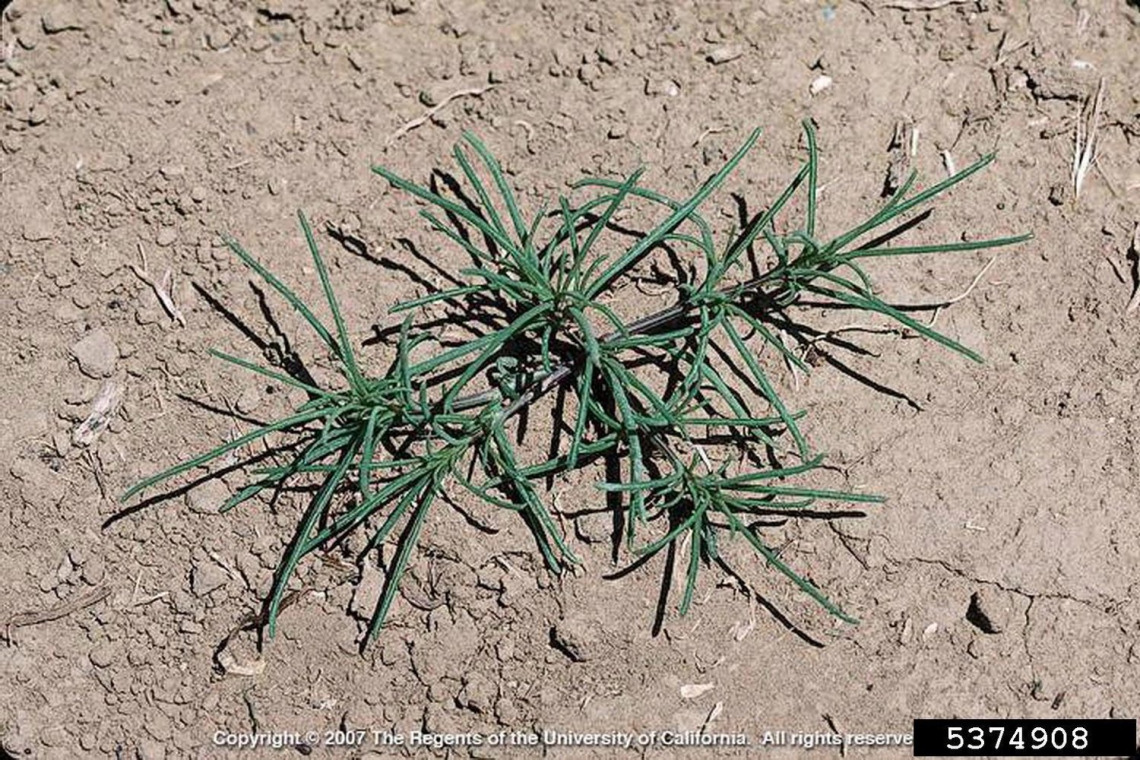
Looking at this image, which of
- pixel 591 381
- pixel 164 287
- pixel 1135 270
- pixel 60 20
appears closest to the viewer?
pixel 591 381

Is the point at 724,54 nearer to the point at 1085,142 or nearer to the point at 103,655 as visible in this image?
the point at 1085,142

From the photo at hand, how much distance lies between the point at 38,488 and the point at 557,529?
123cm

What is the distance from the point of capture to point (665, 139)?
2.91 m

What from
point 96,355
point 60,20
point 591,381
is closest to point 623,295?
point 591,381

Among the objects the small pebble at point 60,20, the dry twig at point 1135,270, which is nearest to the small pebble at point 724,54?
the dry twig at point 1135,270

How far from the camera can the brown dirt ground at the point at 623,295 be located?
8.85 ft

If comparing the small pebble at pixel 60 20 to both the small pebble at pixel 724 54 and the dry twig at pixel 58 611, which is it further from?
the small pebble at pixel 724 54

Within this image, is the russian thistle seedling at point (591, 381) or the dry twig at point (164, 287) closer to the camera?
the russian thistle seedling at point (591, 381)

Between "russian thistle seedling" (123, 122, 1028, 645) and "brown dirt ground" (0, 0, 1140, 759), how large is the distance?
0.09 m

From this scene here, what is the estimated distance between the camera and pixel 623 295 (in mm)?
2846

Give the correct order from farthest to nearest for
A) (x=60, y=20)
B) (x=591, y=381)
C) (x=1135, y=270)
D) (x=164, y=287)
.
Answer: (x=60, y=20) < (x=164, y=287) < (x=1135, y=270) < (x=591, y=381)

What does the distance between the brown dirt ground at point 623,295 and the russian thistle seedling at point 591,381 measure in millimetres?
87

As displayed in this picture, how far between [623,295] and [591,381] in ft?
0.94

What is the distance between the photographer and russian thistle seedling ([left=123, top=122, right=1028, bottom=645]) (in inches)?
102
